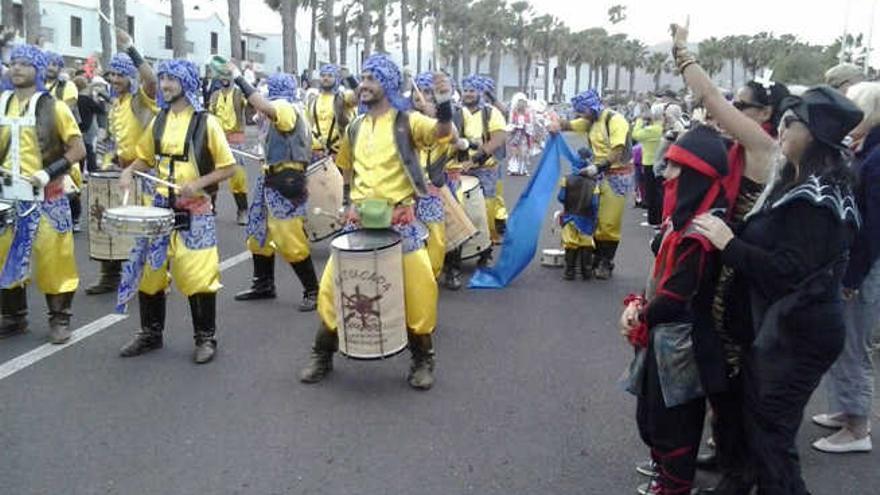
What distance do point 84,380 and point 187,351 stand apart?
2.66ft

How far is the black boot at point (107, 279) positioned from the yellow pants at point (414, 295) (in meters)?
3.16

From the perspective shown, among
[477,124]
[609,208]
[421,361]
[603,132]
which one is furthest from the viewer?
[477,124]

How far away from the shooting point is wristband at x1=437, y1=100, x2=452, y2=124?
16.8 ft

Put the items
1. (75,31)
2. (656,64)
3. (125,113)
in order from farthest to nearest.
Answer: (656,64), (75,31), (125,113)

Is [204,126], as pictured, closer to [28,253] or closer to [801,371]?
[28,253]

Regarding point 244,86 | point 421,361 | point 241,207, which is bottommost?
point 421,361

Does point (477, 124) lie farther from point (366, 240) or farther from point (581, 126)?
point (366, 240)

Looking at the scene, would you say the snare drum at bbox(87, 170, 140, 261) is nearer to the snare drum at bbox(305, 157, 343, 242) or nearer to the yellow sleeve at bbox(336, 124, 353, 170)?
the snare drum at bbox(305, 157, 343, 242)

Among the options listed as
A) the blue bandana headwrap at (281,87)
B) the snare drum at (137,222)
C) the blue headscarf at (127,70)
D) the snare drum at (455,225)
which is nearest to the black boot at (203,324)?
the snare drum at (137,222)

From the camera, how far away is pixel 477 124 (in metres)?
9.10

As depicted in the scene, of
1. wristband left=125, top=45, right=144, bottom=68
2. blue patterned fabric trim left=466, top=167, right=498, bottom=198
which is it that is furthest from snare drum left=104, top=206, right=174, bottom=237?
blue patterned fabric trim left=466, top=167, right=498, bottom=198

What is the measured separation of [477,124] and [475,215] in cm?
112

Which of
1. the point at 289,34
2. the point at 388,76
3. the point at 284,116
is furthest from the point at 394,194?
the point at 289,34

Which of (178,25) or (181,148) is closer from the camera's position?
(181,148)
